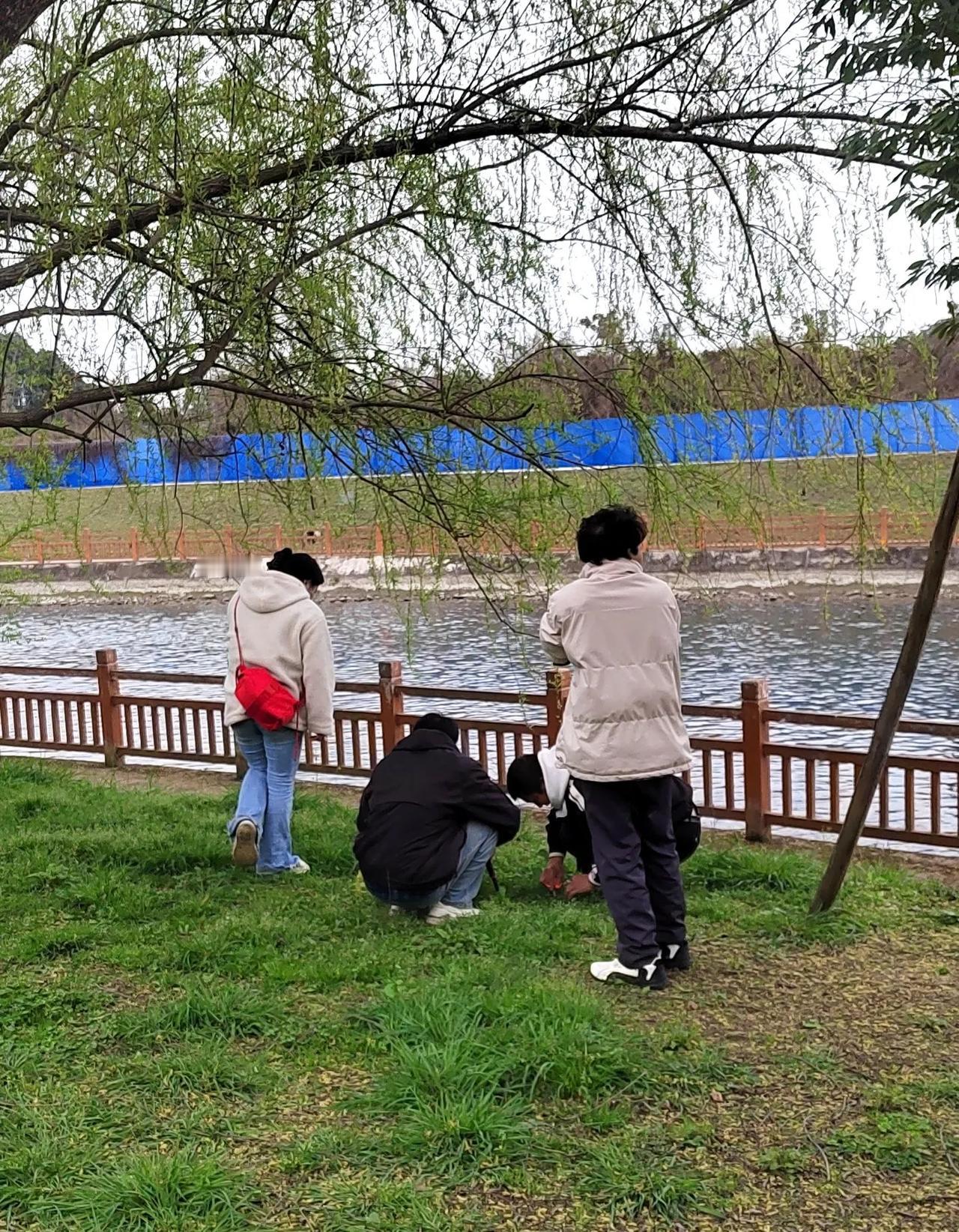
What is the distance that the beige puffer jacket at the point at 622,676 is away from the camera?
372cm

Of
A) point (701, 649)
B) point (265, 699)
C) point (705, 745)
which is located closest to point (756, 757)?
point (705, 745)

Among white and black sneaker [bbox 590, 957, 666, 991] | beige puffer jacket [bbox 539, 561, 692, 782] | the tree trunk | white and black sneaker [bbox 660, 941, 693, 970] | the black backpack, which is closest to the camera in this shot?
the tree trunk

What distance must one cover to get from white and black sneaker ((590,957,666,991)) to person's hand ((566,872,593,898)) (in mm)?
1125

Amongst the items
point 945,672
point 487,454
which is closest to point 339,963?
point 487,454

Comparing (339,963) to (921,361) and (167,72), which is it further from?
(167,72)

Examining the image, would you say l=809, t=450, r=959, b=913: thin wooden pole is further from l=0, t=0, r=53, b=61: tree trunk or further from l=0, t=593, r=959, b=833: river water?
l=0, t=0, r=53, b=61: tree trunk

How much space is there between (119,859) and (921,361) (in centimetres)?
434

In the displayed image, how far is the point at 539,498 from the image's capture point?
13.9 ft

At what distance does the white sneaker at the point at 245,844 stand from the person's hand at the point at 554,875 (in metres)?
1.35

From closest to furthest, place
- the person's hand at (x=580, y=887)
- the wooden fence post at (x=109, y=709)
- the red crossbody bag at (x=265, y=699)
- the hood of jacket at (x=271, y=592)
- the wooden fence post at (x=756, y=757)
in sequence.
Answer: the person's hand at (x=580, y=887), the red crossbody bag at (x=265, y=699), the hood of jacket at (x=271, y=592), the wooden fence post at (x=756, y=757), the wooden fence post at (x=109, y=709)

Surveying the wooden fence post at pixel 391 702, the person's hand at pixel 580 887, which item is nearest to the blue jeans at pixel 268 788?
the person's hand at pixel 580 887

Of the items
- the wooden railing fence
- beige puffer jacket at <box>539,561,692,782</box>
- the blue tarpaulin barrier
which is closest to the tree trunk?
the blue tarpaulin barrier

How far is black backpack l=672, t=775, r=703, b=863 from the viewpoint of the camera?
14.4 feet

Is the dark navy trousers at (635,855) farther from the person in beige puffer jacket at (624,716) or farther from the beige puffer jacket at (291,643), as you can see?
the beige puffer jacket at (291,643)
